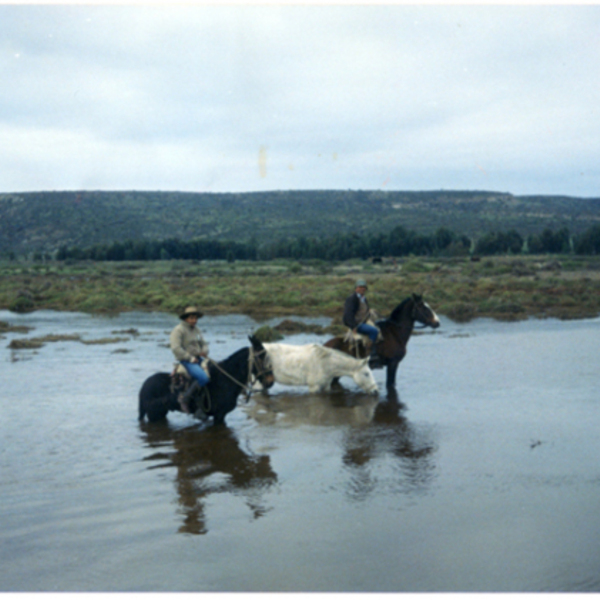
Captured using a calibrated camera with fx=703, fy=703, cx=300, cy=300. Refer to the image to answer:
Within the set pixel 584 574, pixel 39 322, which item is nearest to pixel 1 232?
pixel 39 322

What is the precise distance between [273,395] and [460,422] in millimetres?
3892

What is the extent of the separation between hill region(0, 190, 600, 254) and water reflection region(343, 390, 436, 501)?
93053 millimetres

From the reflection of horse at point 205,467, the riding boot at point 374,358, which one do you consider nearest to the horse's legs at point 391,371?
the riding boot at point 374,358

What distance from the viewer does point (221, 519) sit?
677cm

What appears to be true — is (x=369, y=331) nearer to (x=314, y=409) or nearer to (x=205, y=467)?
(x=314, y=409)

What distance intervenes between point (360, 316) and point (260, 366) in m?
3.06

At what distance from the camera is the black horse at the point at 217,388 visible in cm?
1037

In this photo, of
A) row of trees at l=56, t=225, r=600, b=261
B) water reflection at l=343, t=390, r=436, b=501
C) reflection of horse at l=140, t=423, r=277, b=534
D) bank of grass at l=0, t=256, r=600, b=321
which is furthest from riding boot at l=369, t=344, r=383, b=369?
row of trees at l=56, t=225, r=600, b=261

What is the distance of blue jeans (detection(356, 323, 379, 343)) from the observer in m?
13.2

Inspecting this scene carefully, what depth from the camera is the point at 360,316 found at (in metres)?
13.1

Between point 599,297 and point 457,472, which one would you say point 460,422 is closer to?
point 457,472

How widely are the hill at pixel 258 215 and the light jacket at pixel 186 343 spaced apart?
93.9 meters

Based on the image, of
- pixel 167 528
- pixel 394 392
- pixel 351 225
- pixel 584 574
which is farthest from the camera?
pixel 351 225

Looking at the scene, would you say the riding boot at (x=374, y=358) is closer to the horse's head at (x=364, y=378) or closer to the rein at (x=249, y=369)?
the horse's head at (x=364, y=378)
